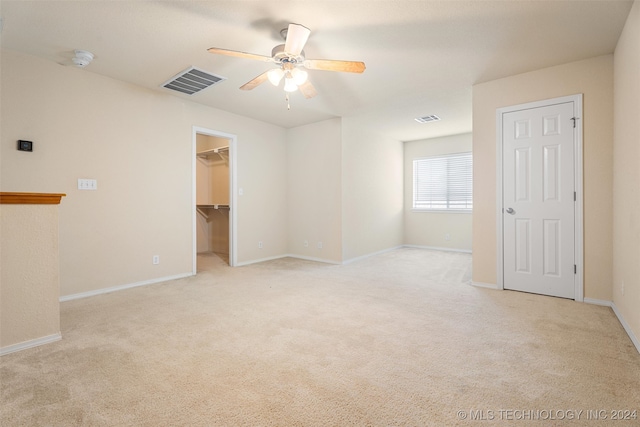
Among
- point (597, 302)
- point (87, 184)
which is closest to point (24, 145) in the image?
point (87, 184)

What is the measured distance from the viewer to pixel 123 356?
2.06 m

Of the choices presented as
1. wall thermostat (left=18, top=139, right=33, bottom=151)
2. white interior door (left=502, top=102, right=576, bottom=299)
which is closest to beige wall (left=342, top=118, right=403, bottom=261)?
white interior door (left=502, top=102, right=576, bottom=299)

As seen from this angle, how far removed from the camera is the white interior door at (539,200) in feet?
10.7

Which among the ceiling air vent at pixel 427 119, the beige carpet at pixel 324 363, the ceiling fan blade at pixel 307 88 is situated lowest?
the beige carpet at pixel 324 363

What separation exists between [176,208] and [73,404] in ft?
9.96

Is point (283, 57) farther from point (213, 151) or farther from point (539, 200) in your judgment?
point (213, 151)

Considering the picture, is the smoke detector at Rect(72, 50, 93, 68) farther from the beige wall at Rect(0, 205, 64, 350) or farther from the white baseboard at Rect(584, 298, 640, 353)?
the white baseboard at Rect(584, 298, 640, 353)

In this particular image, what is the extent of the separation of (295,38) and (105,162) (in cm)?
278

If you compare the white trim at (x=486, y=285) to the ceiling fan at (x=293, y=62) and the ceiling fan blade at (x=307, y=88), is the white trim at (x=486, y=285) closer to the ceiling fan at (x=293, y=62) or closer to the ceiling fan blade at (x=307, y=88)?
the ceiling fan at (x=293, y=62)

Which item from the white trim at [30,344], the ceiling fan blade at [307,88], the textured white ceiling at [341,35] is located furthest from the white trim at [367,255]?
the white trim at [30,344]

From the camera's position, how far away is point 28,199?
215cm

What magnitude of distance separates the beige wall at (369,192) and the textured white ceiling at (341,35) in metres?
1.74

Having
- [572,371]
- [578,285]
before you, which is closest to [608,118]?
[578,285]

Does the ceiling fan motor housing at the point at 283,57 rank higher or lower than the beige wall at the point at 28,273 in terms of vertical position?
higher
